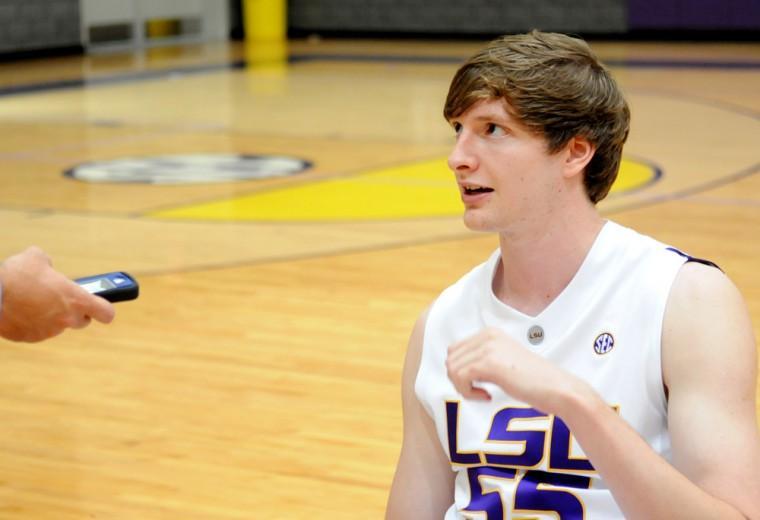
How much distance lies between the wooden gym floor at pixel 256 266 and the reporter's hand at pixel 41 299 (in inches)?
57.5

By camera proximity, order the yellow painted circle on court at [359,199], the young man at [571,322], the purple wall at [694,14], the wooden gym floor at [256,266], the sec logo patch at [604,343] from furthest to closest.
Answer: the purple wall at [694,14], the yellow painted circle on court at [359,199], the wooden gym floor at [256,266], the sec logo patch at [604,343], the young man at [571,322]

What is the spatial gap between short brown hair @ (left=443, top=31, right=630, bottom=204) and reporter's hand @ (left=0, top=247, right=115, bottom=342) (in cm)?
54

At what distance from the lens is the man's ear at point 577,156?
1801 mm

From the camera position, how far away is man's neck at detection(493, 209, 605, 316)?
1.85 m

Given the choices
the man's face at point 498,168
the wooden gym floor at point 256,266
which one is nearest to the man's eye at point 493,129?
the man's face at point 498,168

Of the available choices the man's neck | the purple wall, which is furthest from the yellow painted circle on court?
the purple wall

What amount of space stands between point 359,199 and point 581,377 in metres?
5.53

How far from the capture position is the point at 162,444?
3643mm

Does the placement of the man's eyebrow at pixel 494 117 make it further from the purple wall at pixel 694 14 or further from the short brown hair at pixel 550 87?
the purple wall at pixel 694 14

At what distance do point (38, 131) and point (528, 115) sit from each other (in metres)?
8.80

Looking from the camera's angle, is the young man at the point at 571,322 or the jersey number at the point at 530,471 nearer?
the young man at the point at 571,322

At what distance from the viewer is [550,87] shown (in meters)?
1.73

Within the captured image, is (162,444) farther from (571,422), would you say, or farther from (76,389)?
(571,422)

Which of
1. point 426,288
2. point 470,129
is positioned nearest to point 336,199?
point 426,288
